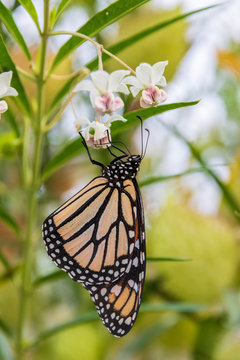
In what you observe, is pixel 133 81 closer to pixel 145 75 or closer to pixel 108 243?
pixel 145 75

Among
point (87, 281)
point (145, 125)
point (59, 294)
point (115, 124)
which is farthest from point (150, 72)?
point (59, 294)

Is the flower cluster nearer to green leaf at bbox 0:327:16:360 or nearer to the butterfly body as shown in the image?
the butterfly body

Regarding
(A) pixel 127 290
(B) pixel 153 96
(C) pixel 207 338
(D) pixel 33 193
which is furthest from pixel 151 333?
(B) pixel 153 96

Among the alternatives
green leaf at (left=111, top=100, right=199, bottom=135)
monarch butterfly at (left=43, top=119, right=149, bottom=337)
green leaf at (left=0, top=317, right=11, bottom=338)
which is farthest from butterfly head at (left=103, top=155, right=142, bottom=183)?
green leaf at (left=0, top=317, right=11, bottom=338)

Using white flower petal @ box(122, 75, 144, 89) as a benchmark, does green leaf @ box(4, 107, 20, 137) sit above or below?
below

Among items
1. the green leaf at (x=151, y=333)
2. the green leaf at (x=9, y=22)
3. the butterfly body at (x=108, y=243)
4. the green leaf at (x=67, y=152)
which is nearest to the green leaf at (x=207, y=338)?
the green leaf at (x=151, y=333)

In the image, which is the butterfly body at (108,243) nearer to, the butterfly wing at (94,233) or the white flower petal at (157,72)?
the butterfly wing at (94,233)
